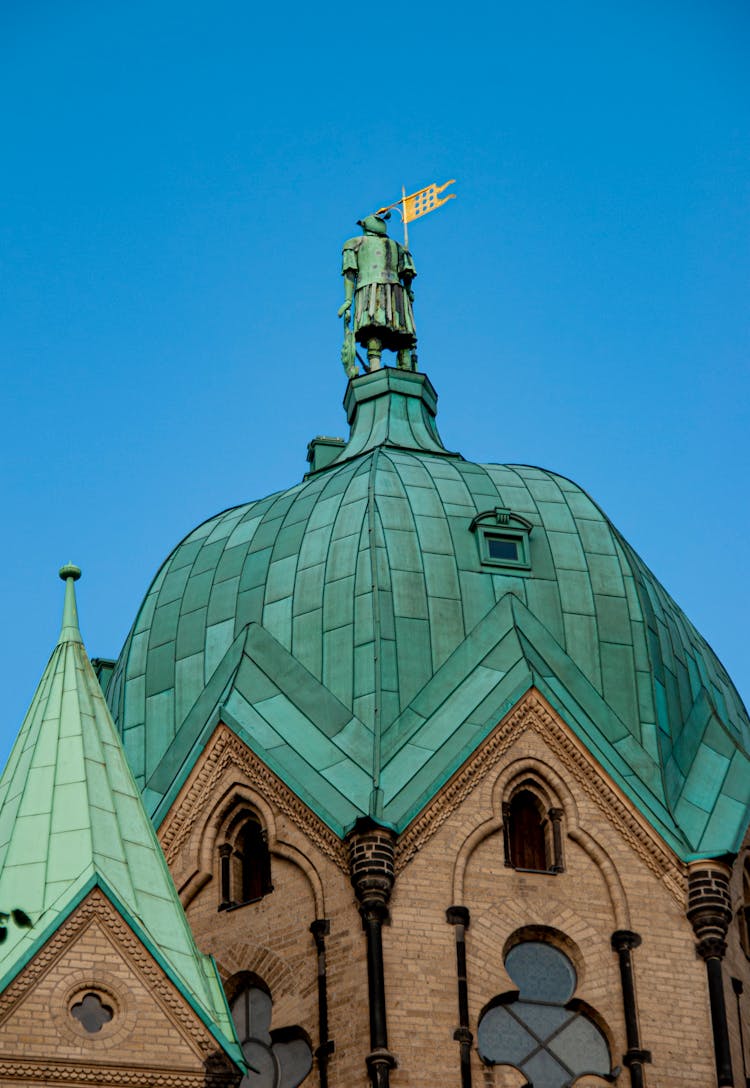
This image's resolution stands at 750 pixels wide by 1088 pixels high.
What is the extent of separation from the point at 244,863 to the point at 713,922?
5696 mm

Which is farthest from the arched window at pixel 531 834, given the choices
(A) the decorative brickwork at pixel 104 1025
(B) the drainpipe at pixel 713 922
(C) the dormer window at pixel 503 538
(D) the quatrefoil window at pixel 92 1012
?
(D) the quatrefoil window at pixel 92 1012

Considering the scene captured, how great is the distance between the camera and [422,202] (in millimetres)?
54156

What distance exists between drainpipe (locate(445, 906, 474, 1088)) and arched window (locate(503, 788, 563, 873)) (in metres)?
1.19

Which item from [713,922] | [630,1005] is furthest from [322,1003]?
[713,922]

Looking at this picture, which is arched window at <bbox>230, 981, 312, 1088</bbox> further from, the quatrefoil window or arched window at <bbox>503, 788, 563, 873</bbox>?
the quatrefoil window

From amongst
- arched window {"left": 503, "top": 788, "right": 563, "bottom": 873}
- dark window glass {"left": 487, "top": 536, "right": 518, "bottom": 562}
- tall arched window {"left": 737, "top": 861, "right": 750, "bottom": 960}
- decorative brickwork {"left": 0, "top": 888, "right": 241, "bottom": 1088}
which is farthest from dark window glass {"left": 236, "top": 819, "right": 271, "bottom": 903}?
tall arched window {"left": 737, "top": 861, "right": 750, "bottom": 960}

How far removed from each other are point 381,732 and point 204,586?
14.5ft

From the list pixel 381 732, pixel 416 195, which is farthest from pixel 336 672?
pixel 416 195

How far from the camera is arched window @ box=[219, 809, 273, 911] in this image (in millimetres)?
44000

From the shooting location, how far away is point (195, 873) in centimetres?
4425

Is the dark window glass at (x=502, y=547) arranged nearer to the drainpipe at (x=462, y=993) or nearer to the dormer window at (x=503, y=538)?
the dormer window at (x=503, y=538)

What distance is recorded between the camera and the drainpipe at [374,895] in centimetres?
4138

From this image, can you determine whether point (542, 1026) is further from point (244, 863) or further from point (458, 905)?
point (244, 863)

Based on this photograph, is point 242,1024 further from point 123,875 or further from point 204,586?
point 204,586
